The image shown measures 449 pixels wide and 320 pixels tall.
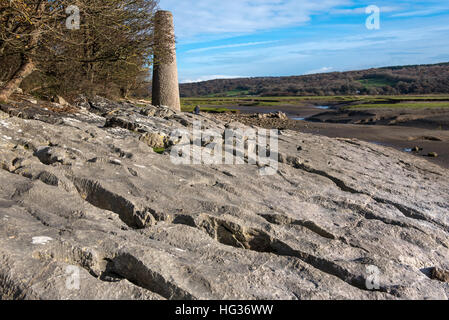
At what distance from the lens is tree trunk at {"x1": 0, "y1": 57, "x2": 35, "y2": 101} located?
12.0 metres

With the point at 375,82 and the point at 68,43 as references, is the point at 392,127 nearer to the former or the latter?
the point at 68,43

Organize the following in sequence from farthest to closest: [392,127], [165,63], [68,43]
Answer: [392,127] → [165,63] → [68,43]

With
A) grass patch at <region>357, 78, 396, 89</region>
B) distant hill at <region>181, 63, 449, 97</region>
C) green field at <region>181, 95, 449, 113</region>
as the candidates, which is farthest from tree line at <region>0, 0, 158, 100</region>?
grass patch at <region>357, 78, 396, 89</region>

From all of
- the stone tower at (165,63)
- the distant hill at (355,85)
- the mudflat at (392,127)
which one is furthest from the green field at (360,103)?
the distant hill at (355,85)

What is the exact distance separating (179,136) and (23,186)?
20.1ft

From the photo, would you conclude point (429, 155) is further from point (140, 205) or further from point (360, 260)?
point (140, 205)

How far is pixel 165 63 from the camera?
21.2 m

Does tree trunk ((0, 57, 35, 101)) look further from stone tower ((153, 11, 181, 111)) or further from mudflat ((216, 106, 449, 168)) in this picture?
mudflat ((216, 106, 449, 168))

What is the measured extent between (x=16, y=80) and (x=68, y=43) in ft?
7.89

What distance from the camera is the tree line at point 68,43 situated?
10875 mm

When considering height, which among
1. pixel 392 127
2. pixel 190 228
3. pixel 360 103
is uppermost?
pixel 360 103

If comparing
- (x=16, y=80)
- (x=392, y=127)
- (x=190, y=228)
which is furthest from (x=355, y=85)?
(x=190, y=228)

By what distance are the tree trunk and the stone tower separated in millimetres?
7157
